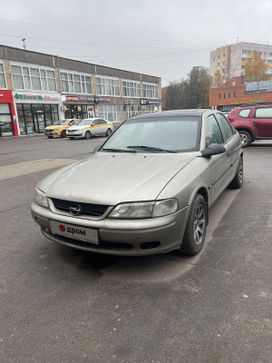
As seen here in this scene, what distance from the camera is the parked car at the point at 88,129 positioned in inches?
868

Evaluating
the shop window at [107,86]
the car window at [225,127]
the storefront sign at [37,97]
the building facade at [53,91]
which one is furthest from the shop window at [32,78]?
the car window at [225,127]

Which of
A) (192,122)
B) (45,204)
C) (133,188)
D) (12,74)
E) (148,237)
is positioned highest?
(12,74)

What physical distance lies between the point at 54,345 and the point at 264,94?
73438 mm

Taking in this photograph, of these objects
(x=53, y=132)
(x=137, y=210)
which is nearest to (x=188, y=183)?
(x=137, y=210)

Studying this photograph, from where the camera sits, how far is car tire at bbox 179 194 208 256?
2998 mm

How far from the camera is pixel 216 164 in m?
3.95

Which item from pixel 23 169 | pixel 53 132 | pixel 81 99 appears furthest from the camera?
pixel 81 99

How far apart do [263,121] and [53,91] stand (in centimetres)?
2844

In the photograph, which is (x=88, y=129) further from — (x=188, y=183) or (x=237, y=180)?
(x=188, y=183)

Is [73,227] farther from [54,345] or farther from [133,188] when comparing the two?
[54,345]

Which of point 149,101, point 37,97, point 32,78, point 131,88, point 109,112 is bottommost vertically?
point 109,112

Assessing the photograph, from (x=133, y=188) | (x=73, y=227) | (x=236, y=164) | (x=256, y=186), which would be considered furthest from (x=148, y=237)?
(x=256, y=186)

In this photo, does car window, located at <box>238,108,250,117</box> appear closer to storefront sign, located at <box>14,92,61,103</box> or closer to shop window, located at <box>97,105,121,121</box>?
storefront sign, located at <box>14,92,61,103</box>

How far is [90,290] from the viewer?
8.93 ft
